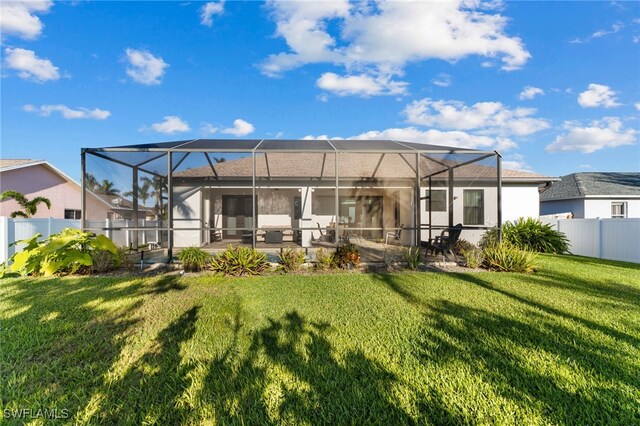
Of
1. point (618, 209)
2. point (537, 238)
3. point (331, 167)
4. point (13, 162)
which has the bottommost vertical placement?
point (537, 238)

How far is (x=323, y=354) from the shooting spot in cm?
301

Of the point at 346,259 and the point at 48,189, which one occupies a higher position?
the point at 48,189

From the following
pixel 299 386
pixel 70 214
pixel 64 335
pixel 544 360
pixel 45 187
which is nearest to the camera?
pixel 299 386

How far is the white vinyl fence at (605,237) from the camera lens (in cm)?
853

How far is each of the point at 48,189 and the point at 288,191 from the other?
46.8 feet

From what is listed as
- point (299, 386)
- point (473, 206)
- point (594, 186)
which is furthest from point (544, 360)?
point (594, 186)

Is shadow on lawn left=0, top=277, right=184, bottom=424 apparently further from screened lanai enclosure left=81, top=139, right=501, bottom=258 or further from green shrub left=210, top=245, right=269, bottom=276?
screened lanai enclosure left=81, top=139, right=501, bottom=258

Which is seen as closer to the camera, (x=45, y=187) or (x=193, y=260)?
(x=193, y=260)

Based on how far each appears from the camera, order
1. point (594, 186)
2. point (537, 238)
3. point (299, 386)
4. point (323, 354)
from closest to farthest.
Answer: point (299, 386)
point (323, 354)
point (537, 238)
point (594, 186)

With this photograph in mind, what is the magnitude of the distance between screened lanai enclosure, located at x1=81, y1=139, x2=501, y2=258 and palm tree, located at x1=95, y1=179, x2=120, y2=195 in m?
0.03

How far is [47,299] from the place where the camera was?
15.6 ft

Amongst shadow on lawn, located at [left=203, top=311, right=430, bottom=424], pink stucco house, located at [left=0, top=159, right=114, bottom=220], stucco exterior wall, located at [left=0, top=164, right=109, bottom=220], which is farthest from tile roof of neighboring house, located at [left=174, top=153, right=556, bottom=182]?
stucco exterior wall, located at [left=0, top=164, right=109, bottom=220]

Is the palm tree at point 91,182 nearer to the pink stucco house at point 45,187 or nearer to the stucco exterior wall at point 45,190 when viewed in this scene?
the pink stucco house at point 45,187
